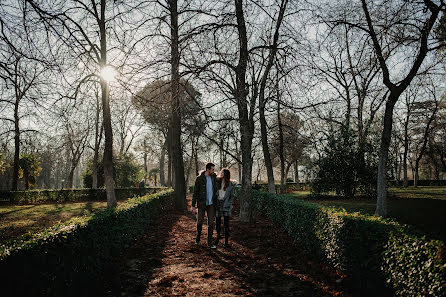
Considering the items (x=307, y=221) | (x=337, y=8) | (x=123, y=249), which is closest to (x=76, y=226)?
(x=123, y=249)

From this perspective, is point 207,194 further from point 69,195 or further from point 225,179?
point 69,195

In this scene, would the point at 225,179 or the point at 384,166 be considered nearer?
the point at 225,179

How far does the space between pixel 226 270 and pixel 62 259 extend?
2744 millimetres

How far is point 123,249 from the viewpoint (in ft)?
22.5

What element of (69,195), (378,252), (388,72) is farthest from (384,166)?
(69,195)

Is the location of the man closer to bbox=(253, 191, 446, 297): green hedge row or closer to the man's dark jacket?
the man's dark jacket

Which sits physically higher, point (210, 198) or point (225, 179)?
point (225, 179)

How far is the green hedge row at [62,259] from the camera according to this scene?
9.68ft

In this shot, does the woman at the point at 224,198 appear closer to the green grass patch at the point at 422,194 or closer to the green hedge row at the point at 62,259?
the green hedge row at the point at 62,259

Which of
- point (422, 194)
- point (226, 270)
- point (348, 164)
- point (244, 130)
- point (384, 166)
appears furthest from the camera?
point (422, 194)

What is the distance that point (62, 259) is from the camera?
12.3ft

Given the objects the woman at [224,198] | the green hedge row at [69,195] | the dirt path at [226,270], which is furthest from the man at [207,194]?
the green hedge row at [69,195]

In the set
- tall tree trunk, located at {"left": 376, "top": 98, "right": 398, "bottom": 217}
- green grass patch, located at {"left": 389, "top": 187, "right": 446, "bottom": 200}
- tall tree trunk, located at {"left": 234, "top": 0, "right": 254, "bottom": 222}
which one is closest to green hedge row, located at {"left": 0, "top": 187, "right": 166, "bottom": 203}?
tall tree trunk, located at {"left": 234, "top": 0, "right": 254, "bottom": 222}

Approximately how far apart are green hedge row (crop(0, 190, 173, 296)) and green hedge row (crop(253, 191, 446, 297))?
12.2 ft
